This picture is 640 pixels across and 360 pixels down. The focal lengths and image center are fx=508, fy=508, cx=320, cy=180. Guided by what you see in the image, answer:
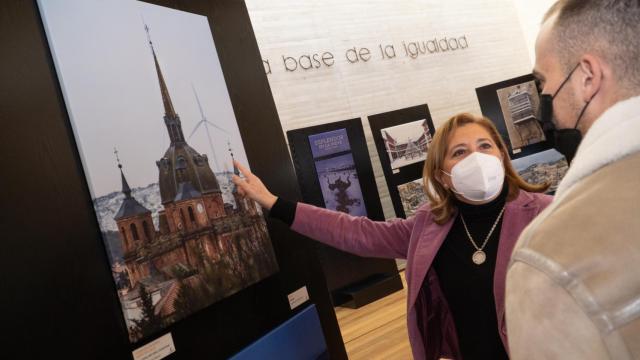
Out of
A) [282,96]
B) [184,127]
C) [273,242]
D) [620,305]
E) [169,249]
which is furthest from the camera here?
[282,96]

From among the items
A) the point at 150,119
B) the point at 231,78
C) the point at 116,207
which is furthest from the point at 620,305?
the point at 231,78

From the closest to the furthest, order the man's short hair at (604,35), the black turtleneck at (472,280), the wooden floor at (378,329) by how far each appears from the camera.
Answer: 1. the man's short hair at (604,35)
2. the black turtleneck at (472,280)
3. the wooden floor at (378,329)

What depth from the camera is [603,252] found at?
28.8 inches

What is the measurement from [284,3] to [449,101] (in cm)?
309

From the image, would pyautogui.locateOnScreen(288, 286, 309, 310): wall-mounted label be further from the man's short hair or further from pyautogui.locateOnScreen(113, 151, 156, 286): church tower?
the man's short hair

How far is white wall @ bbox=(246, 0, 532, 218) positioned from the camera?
6.75 meters

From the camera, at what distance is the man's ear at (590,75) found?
102 centimetres

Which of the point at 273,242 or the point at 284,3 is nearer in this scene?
the point at 273,242

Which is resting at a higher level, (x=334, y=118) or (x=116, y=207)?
(x=334, y=118)

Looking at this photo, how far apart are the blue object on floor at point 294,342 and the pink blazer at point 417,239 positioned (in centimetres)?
40

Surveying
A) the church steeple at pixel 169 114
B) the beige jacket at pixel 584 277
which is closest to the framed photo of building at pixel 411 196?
the church steeple at pixel 169 114

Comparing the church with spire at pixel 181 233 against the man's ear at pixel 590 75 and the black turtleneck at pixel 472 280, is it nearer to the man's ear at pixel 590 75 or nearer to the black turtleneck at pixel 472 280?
the black turtleneck at pixel 472 280

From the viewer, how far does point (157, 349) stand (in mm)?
1735

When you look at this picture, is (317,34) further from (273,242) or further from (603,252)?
(603,252)
